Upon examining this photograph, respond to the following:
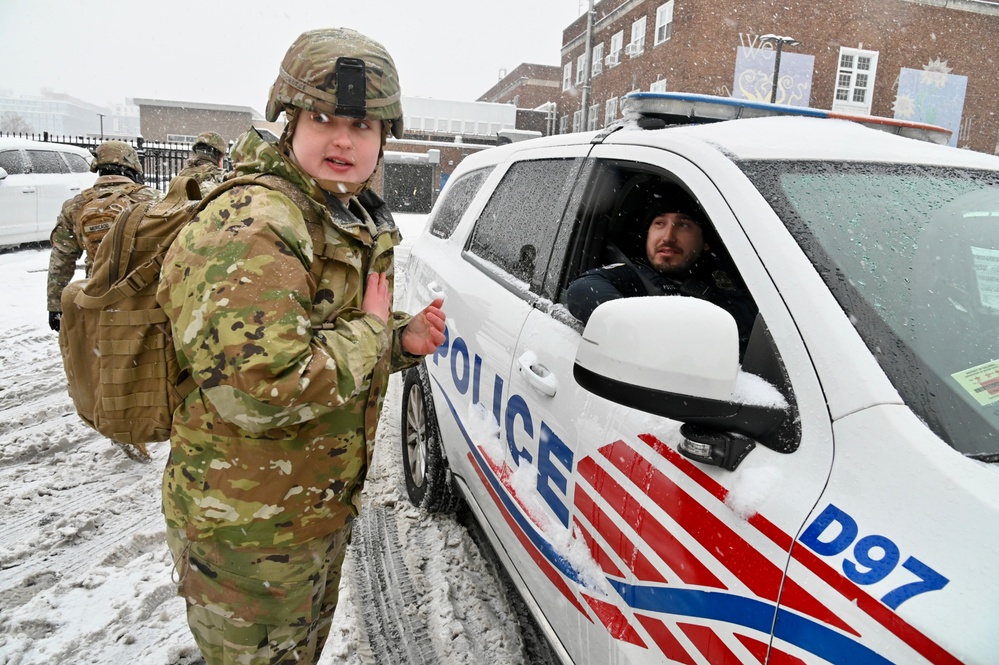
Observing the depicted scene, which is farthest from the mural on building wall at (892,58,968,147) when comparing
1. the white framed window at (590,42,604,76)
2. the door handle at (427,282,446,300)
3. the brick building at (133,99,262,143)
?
the brick building at (133,99,262,143)

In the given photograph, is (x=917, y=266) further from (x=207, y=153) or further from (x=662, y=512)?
(x=207, y=153)

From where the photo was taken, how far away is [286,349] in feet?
4.21

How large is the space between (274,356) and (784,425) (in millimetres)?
978

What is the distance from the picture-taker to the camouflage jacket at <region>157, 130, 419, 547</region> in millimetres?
1299

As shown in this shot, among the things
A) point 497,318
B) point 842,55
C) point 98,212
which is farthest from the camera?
point 842,55

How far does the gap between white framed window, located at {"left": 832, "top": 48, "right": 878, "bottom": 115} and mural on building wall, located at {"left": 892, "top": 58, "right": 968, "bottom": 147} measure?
1.21 metres

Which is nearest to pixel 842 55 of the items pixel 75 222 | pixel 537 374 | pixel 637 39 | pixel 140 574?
pixel 637 39

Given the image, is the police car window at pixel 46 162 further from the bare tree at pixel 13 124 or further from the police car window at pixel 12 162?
the bare tree at pixel 13 124

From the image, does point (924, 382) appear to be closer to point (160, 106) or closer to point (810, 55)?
point (810, 55)

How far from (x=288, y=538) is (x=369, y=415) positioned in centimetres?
36

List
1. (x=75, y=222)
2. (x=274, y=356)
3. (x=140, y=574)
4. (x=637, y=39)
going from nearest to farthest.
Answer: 1. (x=274, y=356)
2. (x=140, y=574)
3. (x=75, y=222)
4. (x=637, y=39)

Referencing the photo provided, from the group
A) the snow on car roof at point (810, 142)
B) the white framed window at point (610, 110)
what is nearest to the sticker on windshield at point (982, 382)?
the snow on car roof at point (810, 142)

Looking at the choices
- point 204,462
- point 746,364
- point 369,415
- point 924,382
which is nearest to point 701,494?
point 746,364

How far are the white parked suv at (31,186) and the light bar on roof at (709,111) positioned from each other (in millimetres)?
11233
